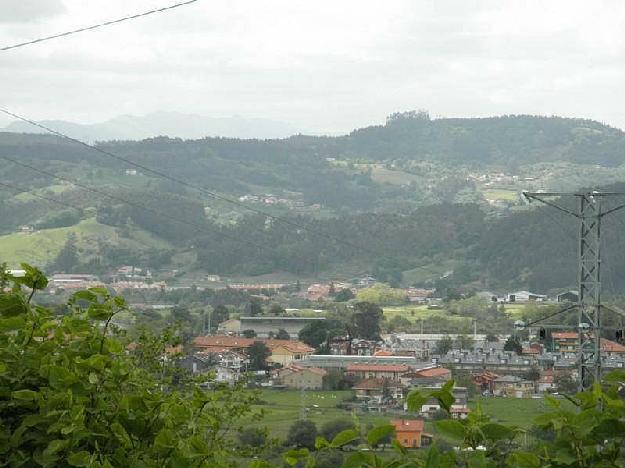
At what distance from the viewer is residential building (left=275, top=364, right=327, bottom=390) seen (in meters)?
23.0

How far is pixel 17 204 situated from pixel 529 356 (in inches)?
1793

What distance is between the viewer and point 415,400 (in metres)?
1.80

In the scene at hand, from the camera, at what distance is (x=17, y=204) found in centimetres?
6506

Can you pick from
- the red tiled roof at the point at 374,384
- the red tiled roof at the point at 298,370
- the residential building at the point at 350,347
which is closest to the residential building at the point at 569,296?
the red tiled roof at the point at 374,384

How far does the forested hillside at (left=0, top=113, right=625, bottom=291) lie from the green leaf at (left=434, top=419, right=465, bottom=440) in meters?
36.3

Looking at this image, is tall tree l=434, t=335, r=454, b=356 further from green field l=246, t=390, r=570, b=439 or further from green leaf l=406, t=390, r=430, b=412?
green leaf l=406, t=390, r=430, b=412

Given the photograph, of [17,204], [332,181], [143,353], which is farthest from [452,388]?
[332,181]

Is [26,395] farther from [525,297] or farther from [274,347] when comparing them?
[525,297]

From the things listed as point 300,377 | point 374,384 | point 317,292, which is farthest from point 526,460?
point 317,292

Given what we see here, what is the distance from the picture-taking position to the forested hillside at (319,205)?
54116 mm

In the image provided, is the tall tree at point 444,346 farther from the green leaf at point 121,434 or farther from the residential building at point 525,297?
the green leaf at point 121,434

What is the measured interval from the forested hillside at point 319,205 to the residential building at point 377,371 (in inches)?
594

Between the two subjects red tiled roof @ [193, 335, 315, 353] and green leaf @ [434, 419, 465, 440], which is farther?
red tiled roof @ [193, 335, 315, 353]

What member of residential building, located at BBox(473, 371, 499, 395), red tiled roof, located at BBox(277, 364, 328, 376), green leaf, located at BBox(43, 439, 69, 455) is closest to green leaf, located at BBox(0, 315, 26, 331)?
green leaf, located at BBox(43, 439, 69, 455)
